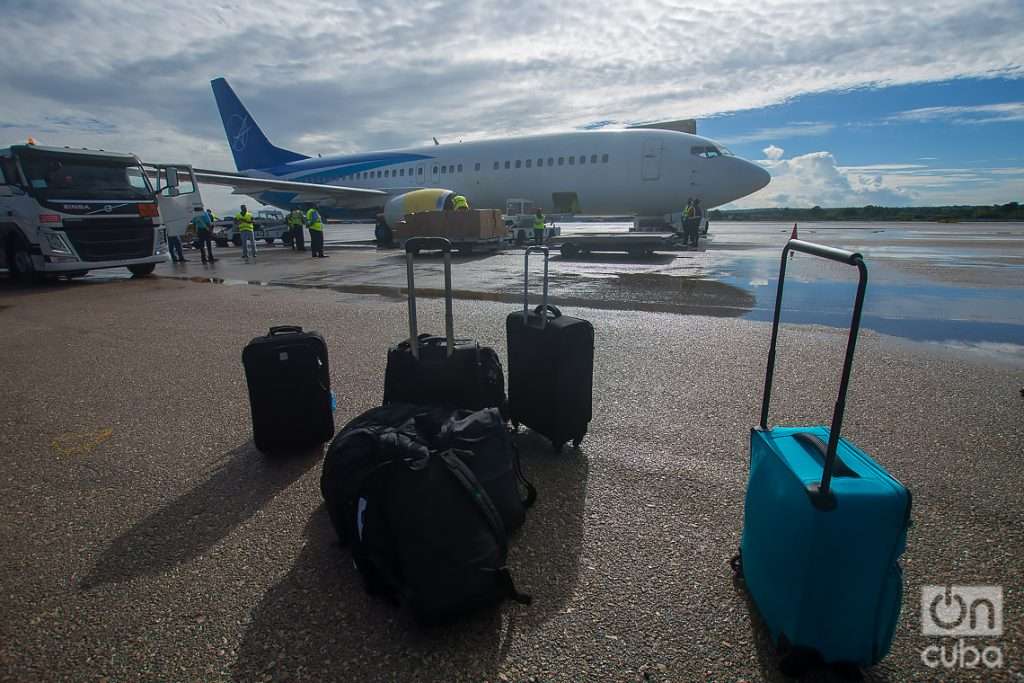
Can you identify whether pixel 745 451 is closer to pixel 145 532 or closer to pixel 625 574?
pixel 625 574

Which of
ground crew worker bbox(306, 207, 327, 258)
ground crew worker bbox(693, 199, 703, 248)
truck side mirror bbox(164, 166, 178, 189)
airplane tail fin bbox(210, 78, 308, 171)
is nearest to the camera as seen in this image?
truck side mirror bbox(164, 166, 178, 189)

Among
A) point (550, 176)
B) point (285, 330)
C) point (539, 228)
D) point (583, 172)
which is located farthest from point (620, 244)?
point (285, 330)

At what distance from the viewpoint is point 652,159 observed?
19.6 m

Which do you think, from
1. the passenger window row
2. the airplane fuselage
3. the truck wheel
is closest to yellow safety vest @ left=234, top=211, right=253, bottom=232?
the truck wheel

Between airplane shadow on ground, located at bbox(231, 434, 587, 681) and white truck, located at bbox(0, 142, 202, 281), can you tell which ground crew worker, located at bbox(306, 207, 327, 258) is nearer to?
white truck, located at bbox(0, 142, 202, 281)

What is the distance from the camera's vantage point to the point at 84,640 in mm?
1926

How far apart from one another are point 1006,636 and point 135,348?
7.43 meters

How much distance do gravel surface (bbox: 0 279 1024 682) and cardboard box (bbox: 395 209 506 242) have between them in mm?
11331

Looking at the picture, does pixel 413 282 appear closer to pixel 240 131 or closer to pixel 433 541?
pixel 433 541

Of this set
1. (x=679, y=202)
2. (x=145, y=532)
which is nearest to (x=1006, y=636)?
(x=145, y=532)

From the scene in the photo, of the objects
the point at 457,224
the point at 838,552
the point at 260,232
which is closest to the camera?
the point at 838,552

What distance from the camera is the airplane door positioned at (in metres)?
19.5

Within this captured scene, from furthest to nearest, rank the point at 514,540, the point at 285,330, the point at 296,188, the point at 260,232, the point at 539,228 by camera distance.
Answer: the point at 260,232 → the point at 296,188 → the point at 539,228 → the point at 285,330 → the point at 514,540

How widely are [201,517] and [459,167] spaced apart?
23180mm
